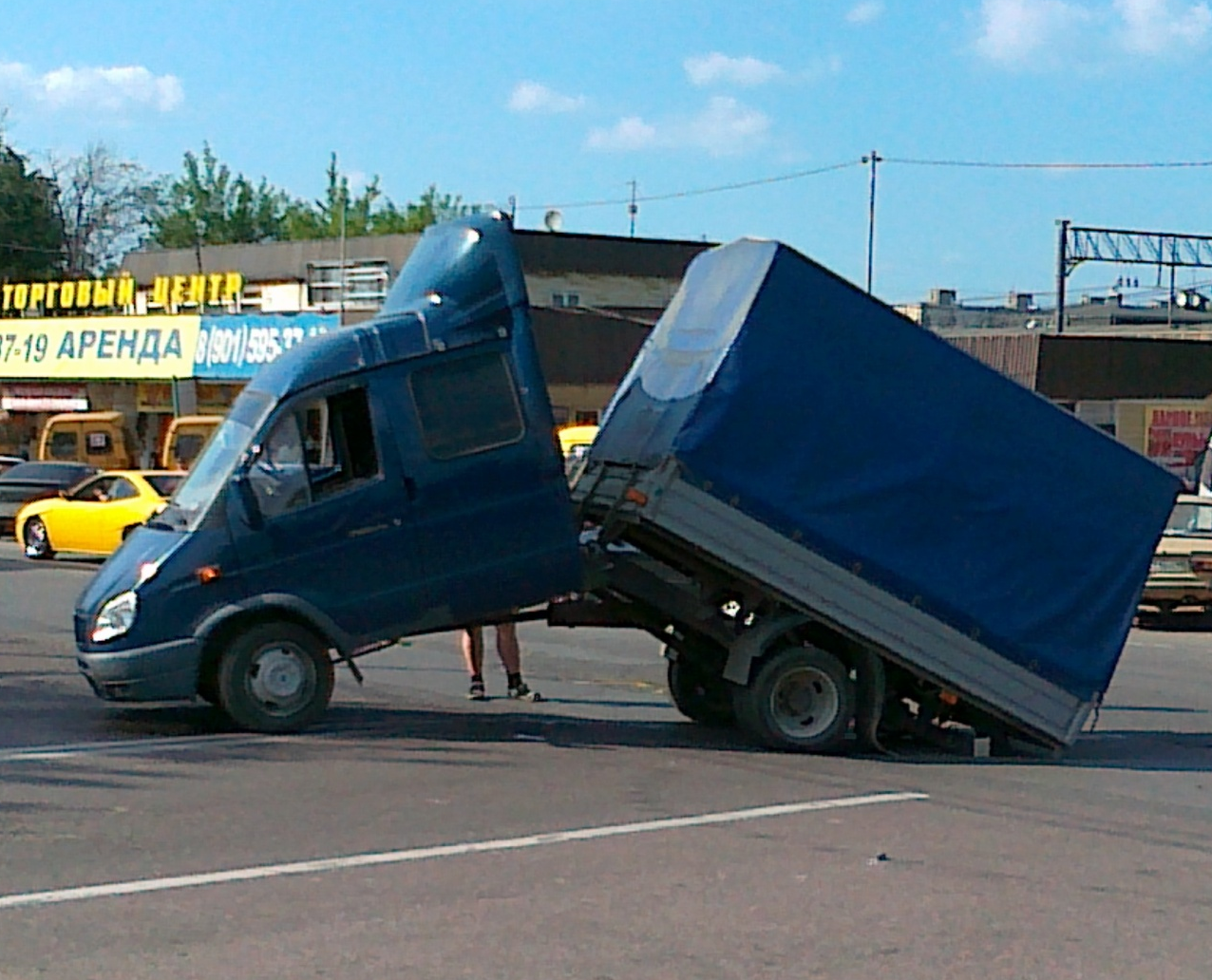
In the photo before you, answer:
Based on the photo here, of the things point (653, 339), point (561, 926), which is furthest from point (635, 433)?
point (561, 926)

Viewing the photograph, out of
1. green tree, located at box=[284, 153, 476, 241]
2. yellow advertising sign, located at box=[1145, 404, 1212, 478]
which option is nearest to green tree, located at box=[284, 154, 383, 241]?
green tree, located at box=[284, 153, 476, 241]

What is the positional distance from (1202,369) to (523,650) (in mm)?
30624

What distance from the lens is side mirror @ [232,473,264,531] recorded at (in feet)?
37.5

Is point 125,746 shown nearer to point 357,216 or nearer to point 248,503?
point 248,503

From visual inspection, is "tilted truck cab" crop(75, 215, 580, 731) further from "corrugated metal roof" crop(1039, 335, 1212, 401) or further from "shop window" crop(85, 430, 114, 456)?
"corrugated metal roof" crop(1039, 335, 1212, 401)

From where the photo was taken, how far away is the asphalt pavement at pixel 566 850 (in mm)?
6664

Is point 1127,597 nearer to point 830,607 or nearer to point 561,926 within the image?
point 830,607

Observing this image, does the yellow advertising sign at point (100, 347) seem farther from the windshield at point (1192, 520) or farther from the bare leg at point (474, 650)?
the bare leg at point (474, 650)

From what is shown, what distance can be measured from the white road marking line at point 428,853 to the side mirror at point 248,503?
3.54 meters

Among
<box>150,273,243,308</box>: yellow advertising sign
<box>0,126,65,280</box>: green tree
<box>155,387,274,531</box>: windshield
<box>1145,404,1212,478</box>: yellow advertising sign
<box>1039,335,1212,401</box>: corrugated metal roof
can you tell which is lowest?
<box>155,387,274,531</box>: windshield

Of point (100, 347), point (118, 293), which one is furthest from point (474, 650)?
point (118, 293)

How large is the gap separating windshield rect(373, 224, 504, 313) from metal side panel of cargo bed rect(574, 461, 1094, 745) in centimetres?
155

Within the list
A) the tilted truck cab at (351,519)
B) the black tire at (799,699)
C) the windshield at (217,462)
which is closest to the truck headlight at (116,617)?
the tilted truck cab at (351,519)

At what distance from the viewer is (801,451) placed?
1145 cm
